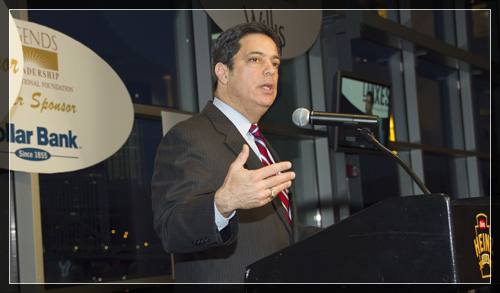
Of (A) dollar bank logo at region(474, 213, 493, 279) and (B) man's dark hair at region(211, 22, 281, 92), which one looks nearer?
(A) dollar bank logo at region(474, 213, 493, 279)

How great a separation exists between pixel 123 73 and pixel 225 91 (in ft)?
6.74

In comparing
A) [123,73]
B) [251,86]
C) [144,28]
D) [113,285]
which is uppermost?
[144,28]

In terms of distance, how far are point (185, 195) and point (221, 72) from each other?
739 millimetres

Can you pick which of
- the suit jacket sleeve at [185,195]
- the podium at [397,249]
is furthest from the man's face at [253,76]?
the podium at [397,249]

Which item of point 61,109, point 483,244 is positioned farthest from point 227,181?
point 61,109

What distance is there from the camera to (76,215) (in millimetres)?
3834

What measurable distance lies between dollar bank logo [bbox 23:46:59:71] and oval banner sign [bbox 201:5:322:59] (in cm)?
135

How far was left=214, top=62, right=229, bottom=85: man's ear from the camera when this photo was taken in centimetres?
245

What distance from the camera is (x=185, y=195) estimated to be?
73.4 inches

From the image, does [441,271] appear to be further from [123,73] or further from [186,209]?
[123,73]

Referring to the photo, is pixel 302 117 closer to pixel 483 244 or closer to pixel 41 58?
pixel 483 244

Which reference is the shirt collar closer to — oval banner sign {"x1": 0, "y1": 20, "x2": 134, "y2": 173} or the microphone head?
the microphone head

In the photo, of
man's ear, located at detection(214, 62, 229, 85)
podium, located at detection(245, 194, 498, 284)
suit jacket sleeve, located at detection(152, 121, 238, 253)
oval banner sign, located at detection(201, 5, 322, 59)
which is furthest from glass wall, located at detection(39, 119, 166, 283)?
podium, located at detection(245, 194, 498, 284)
